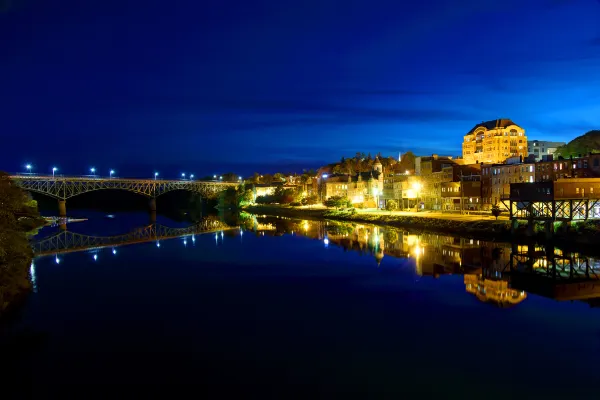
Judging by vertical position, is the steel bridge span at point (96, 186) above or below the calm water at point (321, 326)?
above

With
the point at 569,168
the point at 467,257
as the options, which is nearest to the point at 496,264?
the point at 467,257

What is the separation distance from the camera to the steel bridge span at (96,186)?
96.8 meters

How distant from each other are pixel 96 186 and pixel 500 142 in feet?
298

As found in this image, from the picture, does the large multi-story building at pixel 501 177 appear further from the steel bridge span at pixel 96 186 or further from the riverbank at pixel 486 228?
the steel bridge span at pixel 96 186

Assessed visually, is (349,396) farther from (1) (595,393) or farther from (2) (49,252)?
(2) (49,252)

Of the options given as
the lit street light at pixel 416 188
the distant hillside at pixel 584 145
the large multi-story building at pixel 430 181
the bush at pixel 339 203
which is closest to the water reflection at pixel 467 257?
the large multi-story building at pixel 430 181

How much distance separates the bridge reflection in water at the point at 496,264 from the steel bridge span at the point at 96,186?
219 feet

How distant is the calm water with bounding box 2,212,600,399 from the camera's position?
1428 centimetres

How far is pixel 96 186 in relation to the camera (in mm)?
109562

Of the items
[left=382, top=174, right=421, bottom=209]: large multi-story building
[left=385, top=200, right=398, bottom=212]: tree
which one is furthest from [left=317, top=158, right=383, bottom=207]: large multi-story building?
[left=385, top=200, right=398, bottom=212]: tree

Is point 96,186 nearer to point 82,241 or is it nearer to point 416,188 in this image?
point 82,241

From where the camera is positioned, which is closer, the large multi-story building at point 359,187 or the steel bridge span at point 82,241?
the steel bridge span at point 82,241

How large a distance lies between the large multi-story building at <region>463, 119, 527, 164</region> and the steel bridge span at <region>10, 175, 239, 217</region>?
74.9 meters

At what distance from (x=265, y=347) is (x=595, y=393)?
10450mm
